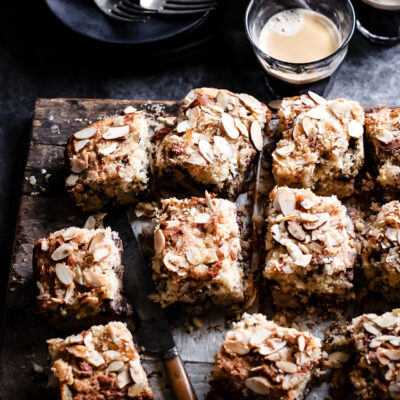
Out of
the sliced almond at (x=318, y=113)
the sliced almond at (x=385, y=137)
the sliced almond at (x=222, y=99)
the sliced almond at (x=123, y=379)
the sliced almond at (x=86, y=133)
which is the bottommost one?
the sliced almond at (x=123, y=379)

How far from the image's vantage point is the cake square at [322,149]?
11.6 feet

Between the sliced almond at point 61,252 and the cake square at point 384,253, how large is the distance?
159cm

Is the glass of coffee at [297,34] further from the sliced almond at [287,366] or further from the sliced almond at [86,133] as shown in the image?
the sliced almond at [287,366]

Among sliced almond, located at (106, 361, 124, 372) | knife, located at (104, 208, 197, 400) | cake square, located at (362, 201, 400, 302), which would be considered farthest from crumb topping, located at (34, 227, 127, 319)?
cake square, located at (362, 201, 400, 302)

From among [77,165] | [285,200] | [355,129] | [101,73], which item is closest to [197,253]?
[285,200]

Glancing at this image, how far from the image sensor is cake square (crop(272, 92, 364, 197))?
3.55 metres

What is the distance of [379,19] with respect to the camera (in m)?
4.41

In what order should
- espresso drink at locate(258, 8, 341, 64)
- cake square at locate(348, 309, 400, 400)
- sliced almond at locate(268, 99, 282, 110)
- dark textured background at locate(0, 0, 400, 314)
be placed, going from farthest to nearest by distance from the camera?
dark textured background at locate(0, 0, 400, 314) → espresso drink at locate(258, 8, 341, 64) → sliced almond at locate(268, 99, 282, 110) → cake square at locate(348, 309, 400, 400)

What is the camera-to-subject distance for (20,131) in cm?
451

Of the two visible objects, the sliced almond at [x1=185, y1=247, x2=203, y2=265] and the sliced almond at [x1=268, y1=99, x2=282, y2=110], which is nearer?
the sliced almond at [x1=185, y1=247, x2=203, y2=265]

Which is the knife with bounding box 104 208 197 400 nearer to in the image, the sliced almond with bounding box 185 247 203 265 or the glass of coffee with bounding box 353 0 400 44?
the sliced almond with bounding box 185 247 203 265

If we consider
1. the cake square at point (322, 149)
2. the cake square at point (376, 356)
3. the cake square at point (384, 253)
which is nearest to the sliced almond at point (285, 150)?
the cake square at point (322, 149)

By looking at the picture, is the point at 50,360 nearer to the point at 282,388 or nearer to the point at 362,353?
the point at 282,388

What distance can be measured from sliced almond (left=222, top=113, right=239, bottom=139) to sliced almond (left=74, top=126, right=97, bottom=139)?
77cm
